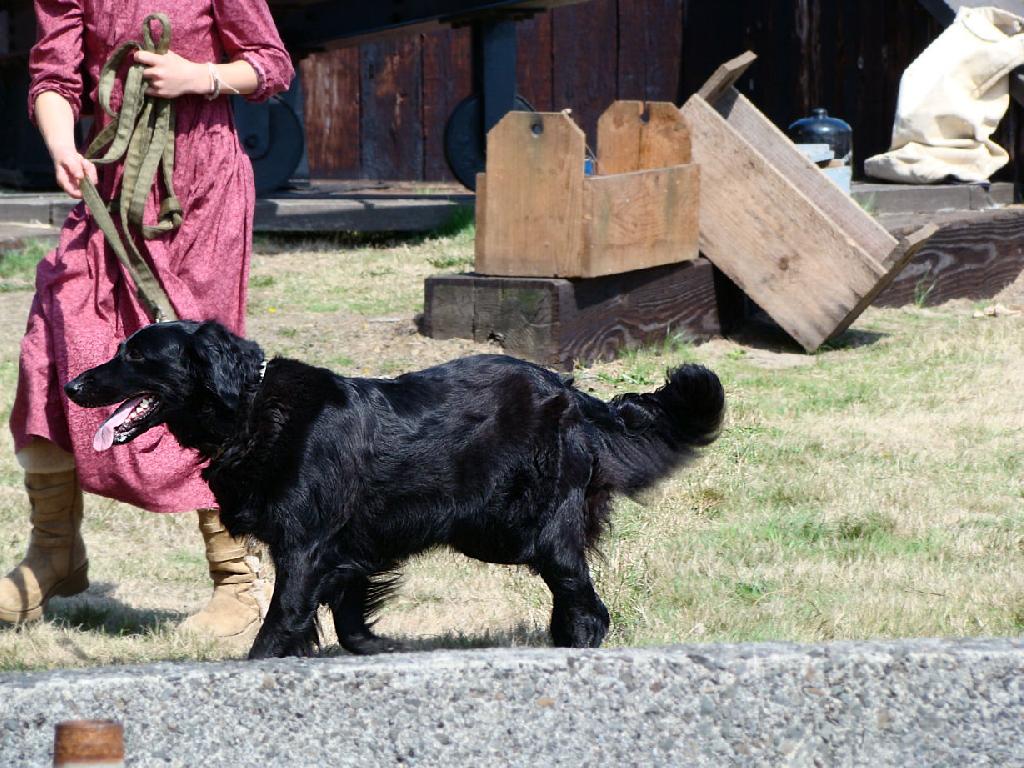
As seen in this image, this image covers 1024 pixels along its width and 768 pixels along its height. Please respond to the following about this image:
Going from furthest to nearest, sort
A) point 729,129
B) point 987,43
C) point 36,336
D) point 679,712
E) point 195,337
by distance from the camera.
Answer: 1. point 987,43
2. point 729,129
3. point 36,336
4. point 195,337
5. point 679,712

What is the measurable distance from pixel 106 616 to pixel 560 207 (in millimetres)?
3041

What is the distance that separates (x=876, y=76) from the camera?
11891 millimetres

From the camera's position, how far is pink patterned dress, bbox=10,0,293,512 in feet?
13.1

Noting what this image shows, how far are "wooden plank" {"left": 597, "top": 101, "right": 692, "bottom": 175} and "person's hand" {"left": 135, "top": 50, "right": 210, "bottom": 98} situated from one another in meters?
3.86

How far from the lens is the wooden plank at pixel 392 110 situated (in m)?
14.3

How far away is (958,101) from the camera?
1027 cm

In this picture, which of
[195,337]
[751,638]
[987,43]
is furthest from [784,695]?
[987,43]

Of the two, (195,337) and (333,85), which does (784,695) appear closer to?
(195,337)

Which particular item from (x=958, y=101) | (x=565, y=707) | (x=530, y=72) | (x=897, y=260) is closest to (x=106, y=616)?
(x=565, y=707)

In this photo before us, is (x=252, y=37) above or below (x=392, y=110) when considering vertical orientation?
above

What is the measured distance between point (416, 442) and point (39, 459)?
1.23 metres

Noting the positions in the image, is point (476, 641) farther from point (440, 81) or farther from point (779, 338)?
point (440, 81)

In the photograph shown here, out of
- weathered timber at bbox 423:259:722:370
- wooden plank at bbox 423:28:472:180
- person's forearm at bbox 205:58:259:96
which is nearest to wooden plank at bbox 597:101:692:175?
weathered timber at bbox 423:259:722:370

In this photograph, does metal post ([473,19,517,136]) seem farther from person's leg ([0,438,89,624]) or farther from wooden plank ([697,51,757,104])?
person's leg ([0,438,89,624])
